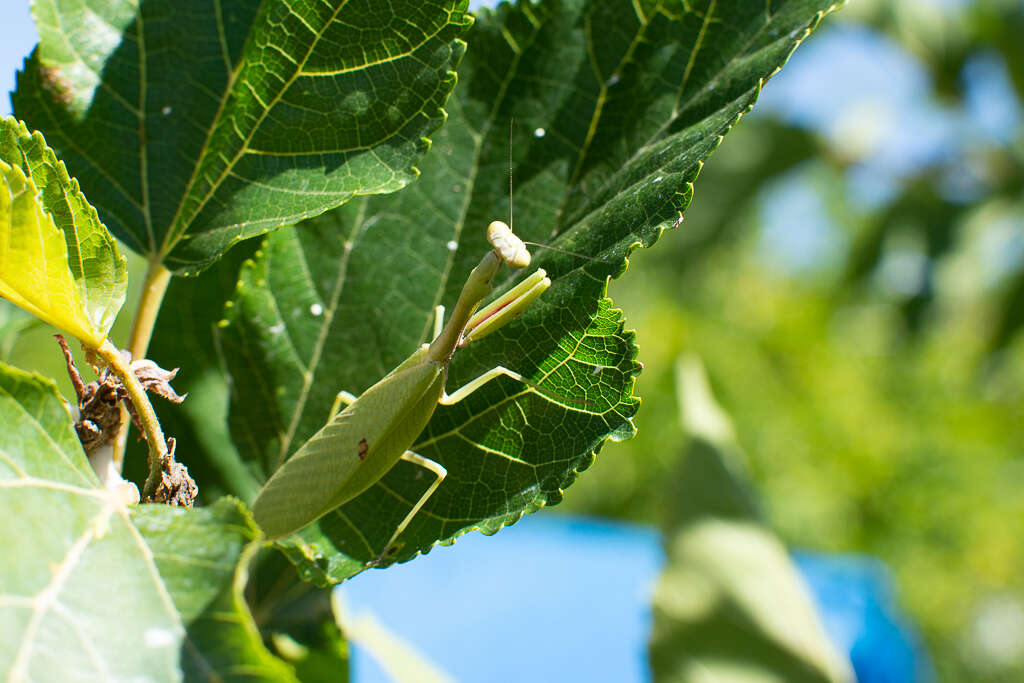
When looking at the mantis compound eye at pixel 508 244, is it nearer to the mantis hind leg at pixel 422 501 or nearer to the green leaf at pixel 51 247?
the mantis hind leg at pixel 422 501

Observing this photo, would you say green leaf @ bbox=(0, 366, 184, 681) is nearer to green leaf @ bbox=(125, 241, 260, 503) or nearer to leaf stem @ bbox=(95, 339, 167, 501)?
leaf stem @ bbox=(95, 339, 167, 501)

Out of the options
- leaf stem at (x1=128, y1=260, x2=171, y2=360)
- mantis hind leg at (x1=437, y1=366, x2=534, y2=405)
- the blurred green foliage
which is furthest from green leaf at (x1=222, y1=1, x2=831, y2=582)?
the blurred green foliage

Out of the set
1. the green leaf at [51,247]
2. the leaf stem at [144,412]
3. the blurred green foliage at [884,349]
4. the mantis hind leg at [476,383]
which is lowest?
the leaf stem at [144,412]

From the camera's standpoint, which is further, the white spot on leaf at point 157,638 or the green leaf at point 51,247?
the green leaf at point 51,247

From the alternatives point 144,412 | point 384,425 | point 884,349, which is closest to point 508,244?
point 384,425

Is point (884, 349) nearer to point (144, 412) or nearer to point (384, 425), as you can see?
point (384, 425)

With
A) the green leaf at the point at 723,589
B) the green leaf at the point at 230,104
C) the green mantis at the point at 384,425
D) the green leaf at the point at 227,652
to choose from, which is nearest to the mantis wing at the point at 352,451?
the green mantis at the point at 384,425

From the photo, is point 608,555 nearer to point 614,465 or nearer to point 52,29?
point 52,29
